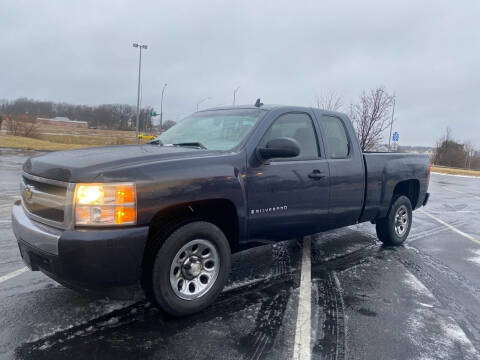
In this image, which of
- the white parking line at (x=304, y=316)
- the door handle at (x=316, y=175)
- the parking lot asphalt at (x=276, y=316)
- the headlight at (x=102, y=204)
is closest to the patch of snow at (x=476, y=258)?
the parking lot asphalt at (x=276, y=316)

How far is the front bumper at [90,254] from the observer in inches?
107

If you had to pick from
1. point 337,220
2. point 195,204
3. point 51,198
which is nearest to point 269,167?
point 195,204

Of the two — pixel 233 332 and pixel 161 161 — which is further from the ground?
pixel 161 161

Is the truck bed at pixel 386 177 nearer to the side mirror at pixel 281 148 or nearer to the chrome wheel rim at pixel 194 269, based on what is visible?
the side mirror at pixel 281 148

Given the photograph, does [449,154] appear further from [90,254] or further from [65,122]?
[65,122]

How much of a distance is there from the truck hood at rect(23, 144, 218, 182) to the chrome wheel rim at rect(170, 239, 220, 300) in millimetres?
789

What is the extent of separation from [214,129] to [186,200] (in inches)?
53.3

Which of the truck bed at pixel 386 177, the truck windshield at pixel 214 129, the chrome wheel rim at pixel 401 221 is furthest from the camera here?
the chrome wheel rim at pixel 401 221

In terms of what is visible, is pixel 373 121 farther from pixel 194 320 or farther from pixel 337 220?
pixel 194 320

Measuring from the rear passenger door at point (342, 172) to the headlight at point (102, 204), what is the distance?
253 cm

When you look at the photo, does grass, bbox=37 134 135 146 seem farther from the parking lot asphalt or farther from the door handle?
the door handle

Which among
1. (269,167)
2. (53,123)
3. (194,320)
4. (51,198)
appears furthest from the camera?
(53,123)

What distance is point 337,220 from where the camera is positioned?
4.72 metres

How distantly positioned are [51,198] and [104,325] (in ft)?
3.63
